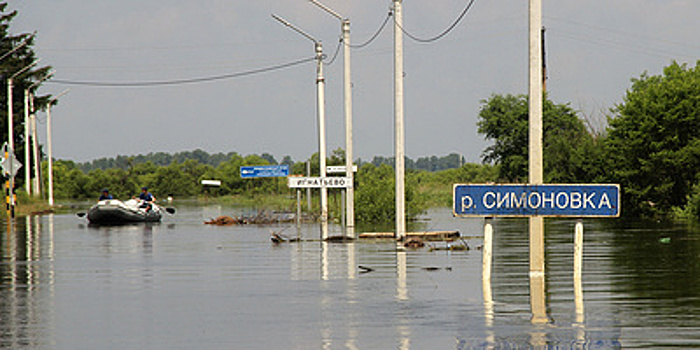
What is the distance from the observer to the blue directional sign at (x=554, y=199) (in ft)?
55.8

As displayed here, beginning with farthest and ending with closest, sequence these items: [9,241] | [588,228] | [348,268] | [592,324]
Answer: [588,228], [9,241], [348,268], [592,324]

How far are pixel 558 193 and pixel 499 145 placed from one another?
73.1 metres

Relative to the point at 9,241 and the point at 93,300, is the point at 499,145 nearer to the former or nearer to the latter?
the point at 9,241

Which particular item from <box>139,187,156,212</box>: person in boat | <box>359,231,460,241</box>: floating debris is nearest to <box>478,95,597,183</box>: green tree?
<box>139,187,156,212</box>: person in boat

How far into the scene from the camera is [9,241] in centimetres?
3353

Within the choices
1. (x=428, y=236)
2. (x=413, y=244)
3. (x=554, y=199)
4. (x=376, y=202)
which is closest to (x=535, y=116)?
(x=554, y=199)

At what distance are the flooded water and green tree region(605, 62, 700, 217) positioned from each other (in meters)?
19.1

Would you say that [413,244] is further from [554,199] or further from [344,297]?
[344,297]

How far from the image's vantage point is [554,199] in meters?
17.0

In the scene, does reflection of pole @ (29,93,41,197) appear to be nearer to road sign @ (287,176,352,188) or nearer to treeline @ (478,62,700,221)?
treeline @ (478,62,700,221)

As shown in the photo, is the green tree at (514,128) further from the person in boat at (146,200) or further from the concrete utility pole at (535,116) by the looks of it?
the concrete utility pole at (535,116)

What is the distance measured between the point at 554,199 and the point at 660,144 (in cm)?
3279

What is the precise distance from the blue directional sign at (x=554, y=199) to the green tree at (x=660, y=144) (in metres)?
31.9

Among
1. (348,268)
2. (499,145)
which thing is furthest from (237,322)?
(499,145)
